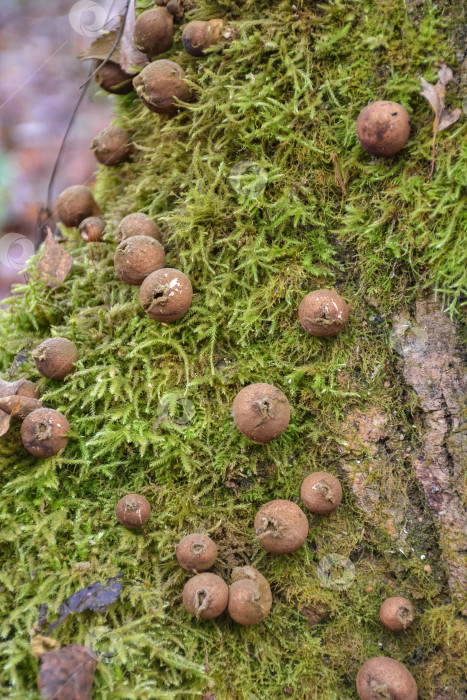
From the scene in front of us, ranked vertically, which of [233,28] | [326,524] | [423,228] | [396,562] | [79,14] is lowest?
[396,562]

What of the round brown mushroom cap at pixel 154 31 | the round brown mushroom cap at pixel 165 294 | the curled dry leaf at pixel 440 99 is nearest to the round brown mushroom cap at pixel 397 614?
the round brown mushroom cap at pixel 165 294

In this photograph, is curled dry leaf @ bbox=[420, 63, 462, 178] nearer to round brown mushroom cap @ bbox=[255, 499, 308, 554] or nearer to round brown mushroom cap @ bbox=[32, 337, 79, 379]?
round brown mushroom cap @ bbox=[255, 499, 308, 554]

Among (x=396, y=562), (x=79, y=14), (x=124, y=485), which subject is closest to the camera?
(x=396, y=562)

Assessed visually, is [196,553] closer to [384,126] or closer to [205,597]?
[205,597]

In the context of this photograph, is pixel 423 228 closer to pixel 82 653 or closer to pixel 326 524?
pixel 326 524

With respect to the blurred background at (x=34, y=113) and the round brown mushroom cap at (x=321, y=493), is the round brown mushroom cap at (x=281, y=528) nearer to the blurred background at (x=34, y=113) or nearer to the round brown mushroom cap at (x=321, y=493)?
the round brown mushroom cap at (x=321, y=493)

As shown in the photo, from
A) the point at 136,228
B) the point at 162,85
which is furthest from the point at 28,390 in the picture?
the point at 162,85

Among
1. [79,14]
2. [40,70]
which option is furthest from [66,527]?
[40,70]
